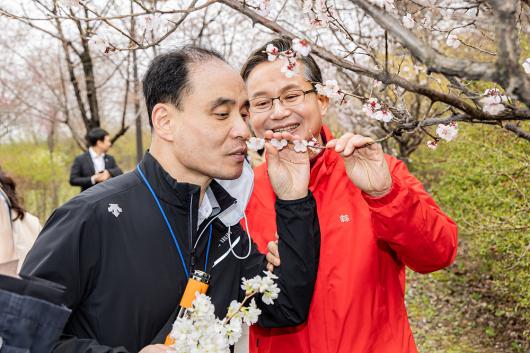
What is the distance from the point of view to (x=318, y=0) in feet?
7.04

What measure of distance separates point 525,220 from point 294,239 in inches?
137

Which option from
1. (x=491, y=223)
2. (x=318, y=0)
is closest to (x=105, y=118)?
(x=491, y=223)

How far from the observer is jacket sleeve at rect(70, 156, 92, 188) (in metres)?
8.24

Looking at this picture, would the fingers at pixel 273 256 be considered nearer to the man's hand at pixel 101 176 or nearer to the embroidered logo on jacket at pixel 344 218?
the embroidered logo on jacket at pixel 344 218

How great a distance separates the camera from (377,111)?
6.06 feet

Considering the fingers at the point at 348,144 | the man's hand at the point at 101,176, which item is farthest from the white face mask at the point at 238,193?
the man's hand at the point at 101,176

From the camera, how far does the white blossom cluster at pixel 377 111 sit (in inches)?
69.6

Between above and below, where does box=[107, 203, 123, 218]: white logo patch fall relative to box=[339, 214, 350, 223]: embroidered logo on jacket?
above

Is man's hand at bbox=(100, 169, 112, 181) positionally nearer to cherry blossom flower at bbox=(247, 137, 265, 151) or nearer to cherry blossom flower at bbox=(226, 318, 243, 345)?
cherry blossom flower at bbox=(247, 137, 265, 151)

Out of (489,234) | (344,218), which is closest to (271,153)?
(344,218)

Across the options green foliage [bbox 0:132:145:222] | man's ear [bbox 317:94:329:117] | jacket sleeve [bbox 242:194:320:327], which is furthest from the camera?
green foliage [bbox 0:132:145:222]

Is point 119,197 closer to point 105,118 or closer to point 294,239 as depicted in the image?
point 294,239

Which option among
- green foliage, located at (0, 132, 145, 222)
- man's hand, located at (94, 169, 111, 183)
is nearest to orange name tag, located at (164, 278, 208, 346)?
man's hand, located at (94, 169, 111, 183)

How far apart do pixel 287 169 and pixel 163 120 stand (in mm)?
575
